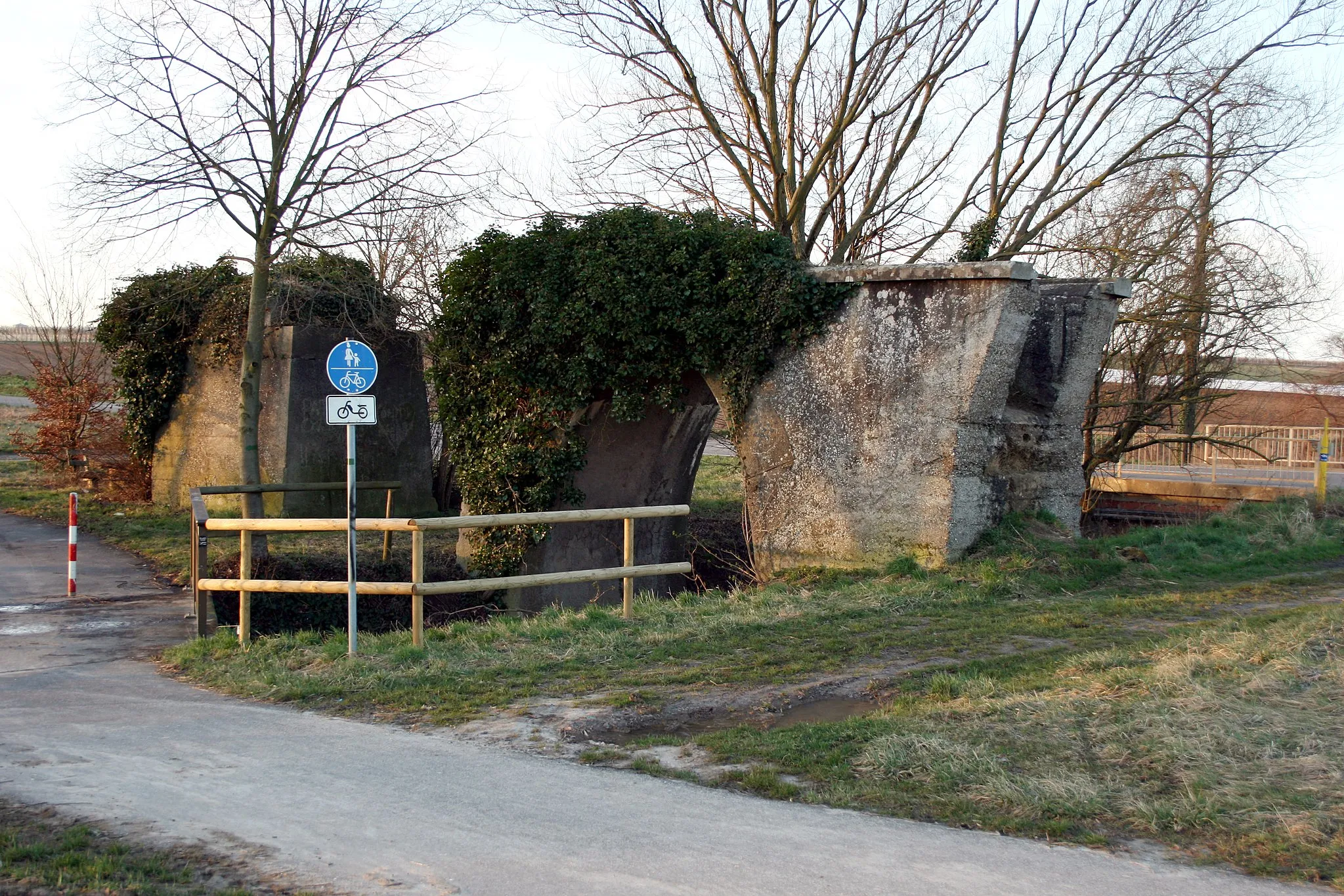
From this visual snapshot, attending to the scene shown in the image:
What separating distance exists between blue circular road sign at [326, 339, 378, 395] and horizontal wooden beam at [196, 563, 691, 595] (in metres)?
1.63

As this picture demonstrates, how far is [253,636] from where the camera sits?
1048 cm

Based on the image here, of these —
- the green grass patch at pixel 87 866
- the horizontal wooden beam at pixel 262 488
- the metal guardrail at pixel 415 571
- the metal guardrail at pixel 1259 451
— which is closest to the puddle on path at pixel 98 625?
the metal guardrail at pixel 415 571

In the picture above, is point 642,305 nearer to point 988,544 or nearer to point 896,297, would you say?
point 896,297

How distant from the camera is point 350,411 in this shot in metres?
9.34

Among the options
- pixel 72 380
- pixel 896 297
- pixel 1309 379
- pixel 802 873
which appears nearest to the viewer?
pixel 802 873

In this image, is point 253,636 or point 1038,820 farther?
point 253,636

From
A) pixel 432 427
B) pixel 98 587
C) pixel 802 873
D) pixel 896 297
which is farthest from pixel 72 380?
pixel 802 873

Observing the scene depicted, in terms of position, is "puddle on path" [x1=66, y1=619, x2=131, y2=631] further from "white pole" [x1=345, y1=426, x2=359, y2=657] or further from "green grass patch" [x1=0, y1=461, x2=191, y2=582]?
"white pole" [x1=345, y1=426, x2=359, y2=657]

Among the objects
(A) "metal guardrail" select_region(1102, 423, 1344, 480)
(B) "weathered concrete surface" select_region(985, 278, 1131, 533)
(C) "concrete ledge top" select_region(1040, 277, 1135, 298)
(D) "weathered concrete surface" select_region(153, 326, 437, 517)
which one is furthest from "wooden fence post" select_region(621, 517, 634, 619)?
(A) "metal guardrail" select_region(1102, 423, 1344, 480)

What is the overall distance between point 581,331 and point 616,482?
246 centimetres

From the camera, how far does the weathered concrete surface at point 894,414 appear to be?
11719 mm

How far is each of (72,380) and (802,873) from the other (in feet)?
77.8

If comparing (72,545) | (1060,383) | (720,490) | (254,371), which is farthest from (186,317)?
(1060,383)

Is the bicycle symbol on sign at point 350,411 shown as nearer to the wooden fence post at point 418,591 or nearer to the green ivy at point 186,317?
the wooden fence post at point 418,591
